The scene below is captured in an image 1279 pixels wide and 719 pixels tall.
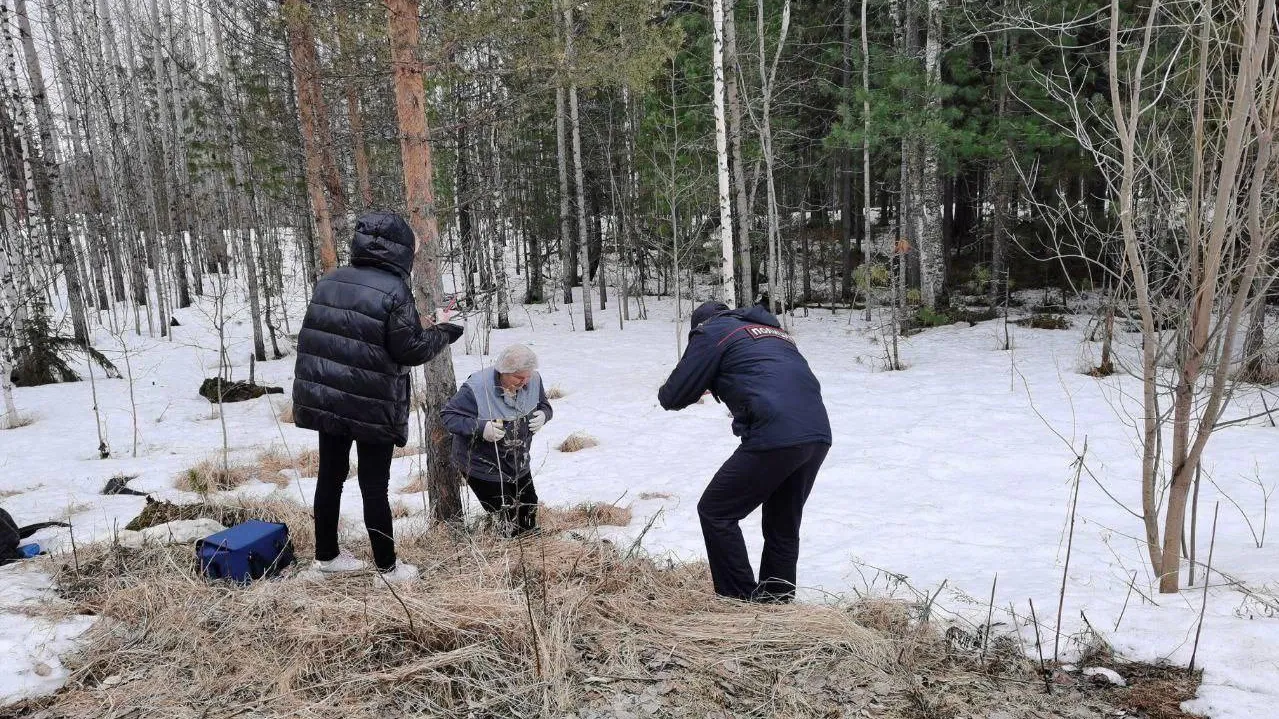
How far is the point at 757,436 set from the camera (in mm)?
2951

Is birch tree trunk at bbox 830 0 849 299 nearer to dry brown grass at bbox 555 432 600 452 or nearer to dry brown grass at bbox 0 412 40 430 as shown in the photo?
dry brown grass at bbox 555 432 600 452

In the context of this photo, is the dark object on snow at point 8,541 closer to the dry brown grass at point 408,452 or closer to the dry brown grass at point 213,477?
→ the dry brown grass at point 213,477

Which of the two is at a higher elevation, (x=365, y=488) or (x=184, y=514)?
(x=365, y=488)

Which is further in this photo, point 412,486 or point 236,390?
point 236,390

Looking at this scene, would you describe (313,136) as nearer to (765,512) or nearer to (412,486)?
(412,486)

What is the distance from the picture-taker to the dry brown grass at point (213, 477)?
607 cm

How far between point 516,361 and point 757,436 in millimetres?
1496

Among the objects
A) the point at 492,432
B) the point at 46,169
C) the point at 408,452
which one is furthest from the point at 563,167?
the point at 492,432

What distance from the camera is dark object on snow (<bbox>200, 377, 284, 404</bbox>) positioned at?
413 inches

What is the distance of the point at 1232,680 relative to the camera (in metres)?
2.40

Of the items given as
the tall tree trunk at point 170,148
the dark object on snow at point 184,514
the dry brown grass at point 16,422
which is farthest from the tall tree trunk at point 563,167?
the dark object on snow at point 184,514

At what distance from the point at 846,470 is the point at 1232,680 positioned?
12.3ft

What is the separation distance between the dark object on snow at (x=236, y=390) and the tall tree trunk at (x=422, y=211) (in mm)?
7452

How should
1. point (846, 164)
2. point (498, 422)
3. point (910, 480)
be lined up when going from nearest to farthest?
1. point (498, 422)
2. point (910, 480)
3. point (846, 164)
